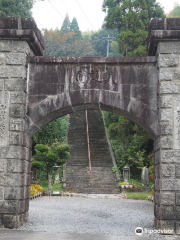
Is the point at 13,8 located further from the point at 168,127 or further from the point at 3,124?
the point at 168,127

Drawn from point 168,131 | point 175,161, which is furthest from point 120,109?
point 175,161

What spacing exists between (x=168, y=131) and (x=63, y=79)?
2.57 meters

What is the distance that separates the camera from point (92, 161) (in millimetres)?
17922

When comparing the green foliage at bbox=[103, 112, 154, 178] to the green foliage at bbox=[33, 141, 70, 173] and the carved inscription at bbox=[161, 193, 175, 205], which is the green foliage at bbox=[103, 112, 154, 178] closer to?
the green foliage at bbox=[33, 141, 70, 173]

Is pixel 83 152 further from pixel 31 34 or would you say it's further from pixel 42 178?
pixel 31 34

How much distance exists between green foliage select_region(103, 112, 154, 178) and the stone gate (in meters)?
10.5

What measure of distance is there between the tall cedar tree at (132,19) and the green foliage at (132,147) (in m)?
4.40

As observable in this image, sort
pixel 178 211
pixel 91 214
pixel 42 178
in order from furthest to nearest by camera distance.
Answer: pixel 42 178 < pixel 91 214 < pixel 178 211

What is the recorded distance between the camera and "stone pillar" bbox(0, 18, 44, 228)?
270 inches

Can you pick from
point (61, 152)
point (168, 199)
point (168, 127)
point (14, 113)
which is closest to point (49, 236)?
point (168, 199)

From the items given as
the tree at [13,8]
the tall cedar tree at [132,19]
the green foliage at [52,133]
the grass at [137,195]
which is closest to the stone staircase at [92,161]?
the green foliage at [52,133]

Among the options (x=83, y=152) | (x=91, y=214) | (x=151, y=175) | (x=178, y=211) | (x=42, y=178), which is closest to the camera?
(x=178, y=211)

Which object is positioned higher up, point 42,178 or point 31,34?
point 31,34

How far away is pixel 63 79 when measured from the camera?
7477mm
